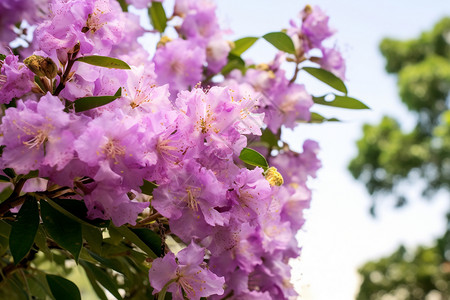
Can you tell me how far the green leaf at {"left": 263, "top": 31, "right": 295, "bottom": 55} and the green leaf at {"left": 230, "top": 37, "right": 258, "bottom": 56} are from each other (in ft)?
0.56

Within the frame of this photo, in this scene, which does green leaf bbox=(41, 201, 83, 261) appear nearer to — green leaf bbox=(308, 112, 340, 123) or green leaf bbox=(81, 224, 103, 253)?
green leaf bbox=(81, 224, 103, 253)

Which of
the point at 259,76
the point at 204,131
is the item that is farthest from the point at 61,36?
the point at 259,76

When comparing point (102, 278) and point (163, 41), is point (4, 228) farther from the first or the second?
point (163, 41)

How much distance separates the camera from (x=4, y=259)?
75cm

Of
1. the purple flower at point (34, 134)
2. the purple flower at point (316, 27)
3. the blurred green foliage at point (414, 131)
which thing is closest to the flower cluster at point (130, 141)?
the purple flower at point (34, 134)

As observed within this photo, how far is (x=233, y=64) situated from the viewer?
3.24 ft

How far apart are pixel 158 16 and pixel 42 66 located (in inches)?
20.5

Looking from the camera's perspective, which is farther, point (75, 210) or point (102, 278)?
point (102, 278)

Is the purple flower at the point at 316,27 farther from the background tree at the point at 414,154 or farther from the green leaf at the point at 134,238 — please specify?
the background tree at the point at 414,154

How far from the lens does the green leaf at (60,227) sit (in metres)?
0.50

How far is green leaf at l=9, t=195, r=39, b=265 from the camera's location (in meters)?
0.50

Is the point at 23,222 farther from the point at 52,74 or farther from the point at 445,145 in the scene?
the point at 445,145

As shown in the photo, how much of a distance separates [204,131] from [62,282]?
0.26 m

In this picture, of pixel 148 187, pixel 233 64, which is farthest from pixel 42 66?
pixel 233 64
